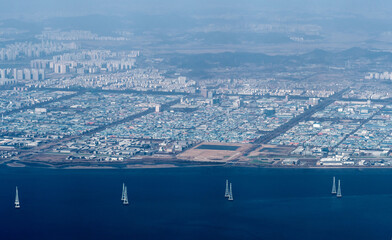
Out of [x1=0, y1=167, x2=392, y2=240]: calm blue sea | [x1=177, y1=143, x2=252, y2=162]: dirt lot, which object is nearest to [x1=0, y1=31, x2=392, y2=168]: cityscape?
[x1=177, y1=143, x2=252, y2=162]: dirt lot

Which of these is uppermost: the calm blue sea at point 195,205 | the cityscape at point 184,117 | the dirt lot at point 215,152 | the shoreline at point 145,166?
the cityscape at point 184,117

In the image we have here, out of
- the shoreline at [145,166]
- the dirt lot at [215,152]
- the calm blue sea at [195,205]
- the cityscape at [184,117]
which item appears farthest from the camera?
the cityscape at [184,117]

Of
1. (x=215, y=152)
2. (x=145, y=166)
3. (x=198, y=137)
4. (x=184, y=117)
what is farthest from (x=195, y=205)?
(x=184, y=117)

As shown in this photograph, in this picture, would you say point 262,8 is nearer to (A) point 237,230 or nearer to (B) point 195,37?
(B) point 195,37

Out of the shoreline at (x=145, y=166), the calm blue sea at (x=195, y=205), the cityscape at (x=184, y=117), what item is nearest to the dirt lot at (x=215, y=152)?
the cityscape at (x=184, y=117)

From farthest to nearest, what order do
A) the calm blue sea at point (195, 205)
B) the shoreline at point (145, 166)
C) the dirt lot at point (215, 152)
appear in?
the dirt lot at point (215, 152) < the shoreline at point (145, 166) < the calm blue sea at point (195, 205)

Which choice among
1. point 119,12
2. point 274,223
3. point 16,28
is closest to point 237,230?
point 274,223

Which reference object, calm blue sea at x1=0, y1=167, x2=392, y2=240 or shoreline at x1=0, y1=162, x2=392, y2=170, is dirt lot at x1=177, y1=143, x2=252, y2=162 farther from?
calm blue sea at x1=0, y1=167, x2=392, y2=240

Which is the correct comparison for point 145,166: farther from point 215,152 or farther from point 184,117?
point 184,117

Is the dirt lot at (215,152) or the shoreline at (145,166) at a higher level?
the dirt lot at (215,152)

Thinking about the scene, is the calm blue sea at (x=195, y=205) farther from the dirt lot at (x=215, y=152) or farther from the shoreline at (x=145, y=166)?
the dirt lot at (x=215, y=152)
